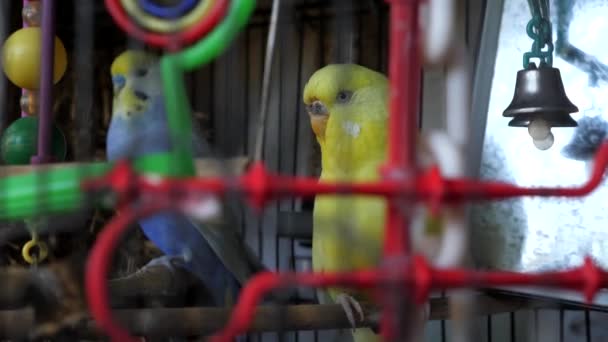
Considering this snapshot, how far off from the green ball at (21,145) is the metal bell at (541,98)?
1.69ft

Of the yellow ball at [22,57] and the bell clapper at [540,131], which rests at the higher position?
the yellow ball at [22,57]

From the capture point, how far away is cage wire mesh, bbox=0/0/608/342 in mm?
489

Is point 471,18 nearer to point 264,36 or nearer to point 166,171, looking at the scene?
point 264,36

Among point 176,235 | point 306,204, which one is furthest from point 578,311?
point 176,235

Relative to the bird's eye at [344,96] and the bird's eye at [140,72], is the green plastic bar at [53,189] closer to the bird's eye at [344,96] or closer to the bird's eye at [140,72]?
the bird's eye at [140,72]

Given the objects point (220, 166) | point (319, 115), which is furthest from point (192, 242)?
point (220, 166)

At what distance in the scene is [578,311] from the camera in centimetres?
124

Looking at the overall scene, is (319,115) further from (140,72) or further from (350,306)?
(140,72)

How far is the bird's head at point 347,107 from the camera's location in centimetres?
91

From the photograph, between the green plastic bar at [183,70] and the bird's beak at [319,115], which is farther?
the bird's beak at [319,115]

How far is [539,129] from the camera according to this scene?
0.89 meters

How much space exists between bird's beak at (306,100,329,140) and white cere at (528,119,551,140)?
9.8 inches

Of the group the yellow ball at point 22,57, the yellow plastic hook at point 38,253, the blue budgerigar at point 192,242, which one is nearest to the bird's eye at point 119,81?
the blue budgerigar at point 192,242

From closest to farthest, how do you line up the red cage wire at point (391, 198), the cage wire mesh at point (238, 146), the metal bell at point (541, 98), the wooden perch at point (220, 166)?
the red cage wire at point (391, 198) < the wooden perch at point (220, 166) < the cage wire mesh at point (238, 146) < the metal bell at point (541, 98)
